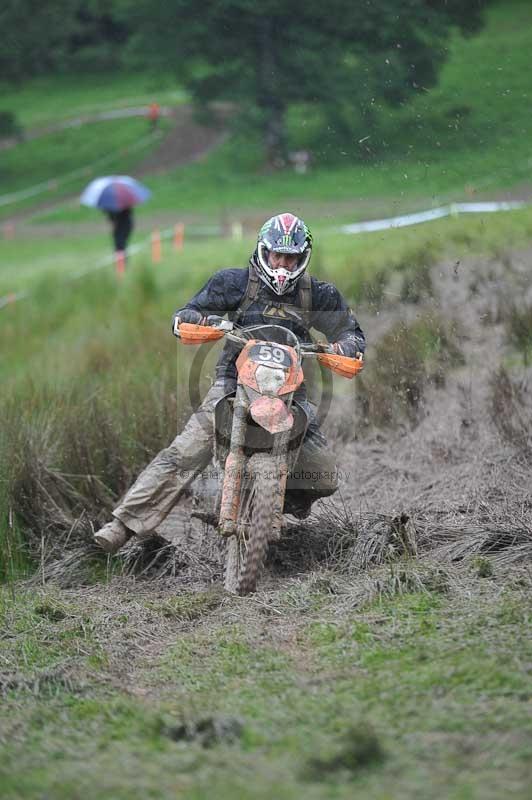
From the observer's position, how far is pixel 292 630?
18.8 feet

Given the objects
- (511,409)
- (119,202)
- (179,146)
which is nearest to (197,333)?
(511,409)

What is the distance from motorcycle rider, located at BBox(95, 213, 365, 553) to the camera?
708 cm

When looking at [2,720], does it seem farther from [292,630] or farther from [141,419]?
[141,419]

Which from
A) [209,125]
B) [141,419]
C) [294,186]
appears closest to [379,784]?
[141,419]

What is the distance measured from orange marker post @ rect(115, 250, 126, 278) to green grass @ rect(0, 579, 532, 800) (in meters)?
14.7

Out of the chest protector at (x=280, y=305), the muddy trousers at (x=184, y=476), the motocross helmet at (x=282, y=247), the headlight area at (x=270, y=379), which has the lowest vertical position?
the muddy trousers at (x=184, y=476)

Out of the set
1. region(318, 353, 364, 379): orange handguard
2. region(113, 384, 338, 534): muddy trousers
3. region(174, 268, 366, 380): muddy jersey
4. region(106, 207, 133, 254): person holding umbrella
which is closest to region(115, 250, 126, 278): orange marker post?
region(106, 207, 133, 254): person holding umbrella

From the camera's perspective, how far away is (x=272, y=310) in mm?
7133

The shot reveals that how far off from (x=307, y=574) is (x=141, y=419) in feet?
8.48

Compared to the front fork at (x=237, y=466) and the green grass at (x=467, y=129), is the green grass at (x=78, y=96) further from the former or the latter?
the front fork at (x=237, y=466)

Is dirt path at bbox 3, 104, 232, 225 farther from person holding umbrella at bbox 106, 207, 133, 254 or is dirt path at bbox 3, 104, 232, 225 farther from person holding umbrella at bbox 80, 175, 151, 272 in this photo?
person holding umbrella at bbox 106, 207, 133, 254

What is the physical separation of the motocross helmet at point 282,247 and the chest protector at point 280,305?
0.09 metres

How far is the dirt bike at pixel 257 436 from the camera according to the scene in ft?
21.2

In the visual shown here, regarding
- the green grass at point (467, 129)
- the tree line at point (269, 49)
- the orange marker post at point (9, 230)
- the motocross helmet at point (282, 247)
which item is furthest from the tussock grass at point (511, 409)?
the orange marker post at point (9, 230)
